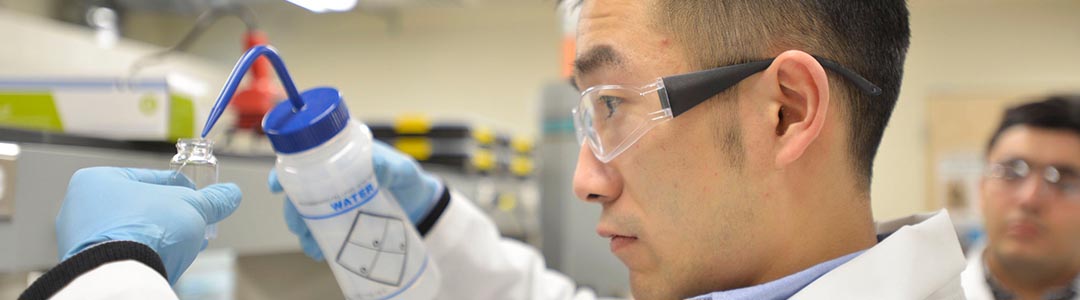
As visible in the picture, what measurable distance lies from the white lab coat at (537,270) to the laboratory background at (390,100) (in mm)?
118

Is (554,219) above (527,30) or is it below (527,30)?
below

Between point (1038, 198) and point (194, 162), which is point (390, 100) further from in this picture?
point (194, 162)

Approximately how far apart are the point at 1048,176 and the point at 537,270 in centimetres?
139

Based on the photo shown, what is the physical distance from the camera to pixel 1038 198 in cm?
195

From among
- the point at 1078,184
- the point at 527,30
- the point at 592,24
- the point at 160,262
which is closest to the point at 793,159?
the point at 592,24

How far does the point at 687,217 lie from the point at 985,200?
5.08 ft

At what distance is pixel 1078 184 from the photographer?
6.31 ft

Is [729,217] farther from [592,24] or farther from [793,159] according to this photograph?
[592,24]

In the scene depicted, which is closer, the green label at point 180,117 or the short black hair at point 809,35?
the short black hair at point 809,35

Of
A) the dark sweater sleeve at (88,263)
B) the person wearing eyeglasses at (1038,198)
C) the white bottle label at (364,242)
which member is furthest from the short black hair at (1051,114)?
the dark sweater sleeve at (88,263)

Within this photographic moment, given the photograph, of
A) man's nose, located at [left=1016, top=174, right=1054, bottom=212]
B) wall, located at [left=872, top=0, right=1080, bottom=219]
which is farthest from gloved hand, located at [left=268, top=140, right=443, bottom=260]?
wall, located at [left=872, top=0, right=1080, bottom=219]

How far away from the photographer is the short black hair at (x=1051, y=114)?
6.38ft

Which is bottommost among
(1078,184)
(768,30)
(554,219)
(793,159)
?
(554,219)

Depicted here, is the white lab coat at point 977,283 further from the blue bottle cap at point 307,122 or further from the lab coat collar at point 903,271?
the blue bottle cap at point 307,122
